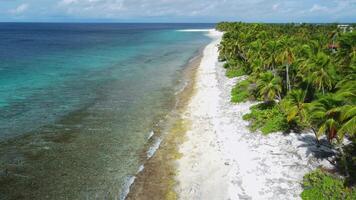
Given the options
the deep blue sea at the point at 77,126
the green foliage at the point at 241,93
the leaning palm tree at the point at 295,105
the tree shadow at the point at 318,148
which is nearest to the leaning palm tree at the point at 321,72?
the leaning palm tree at the point at 295,105

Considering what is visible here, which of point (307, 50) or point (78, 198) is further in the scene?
point (307, 50)

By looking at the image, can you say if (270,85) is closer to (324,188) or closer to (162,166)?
(324,188)

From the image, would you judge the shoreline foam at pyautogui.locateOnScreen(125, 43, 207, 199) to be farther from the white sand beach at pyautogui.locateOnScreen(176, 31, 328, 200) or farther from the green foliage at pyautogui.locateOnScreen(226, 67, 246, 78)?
the green foliage at pyautogui.locateOnScreen(226, 67, 246, 78)

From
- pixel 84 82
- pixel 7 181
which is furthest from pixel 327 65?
pixel 84 82

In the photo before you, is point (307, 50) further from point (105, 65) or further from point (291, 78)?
point (105, 65)

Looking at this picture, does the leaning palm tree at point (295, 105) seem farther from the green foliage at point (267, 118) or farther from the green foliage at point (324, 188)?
the green foliage at point (324, 188)

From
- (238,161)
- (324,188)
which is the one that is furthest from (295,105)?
(324,188)
